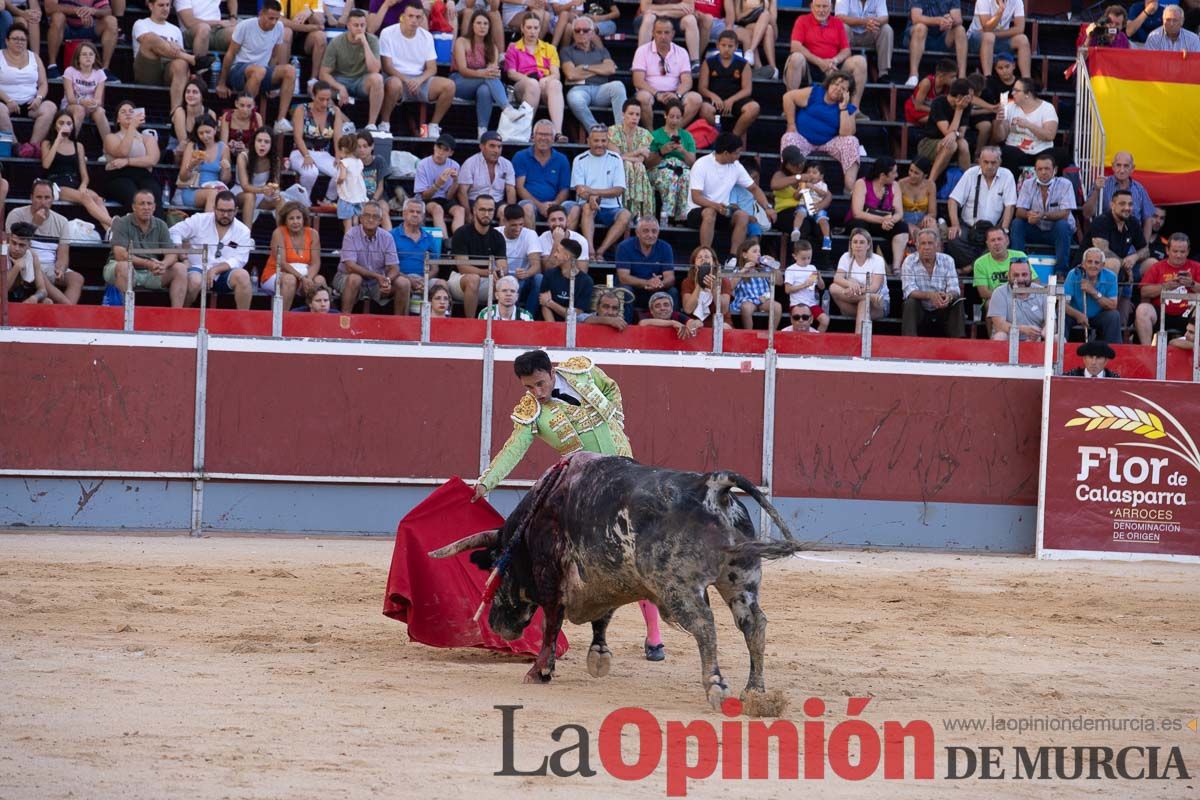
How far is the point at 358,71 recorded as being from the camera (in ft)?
46.7

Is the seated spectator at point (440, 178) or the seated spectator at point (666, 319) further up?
the seated spectator at point (440, 178)

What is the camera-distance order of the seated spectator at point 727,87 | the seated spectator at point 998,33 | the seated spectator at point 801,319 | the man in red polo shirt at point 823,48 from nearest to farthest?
the seated spectator at point 801,319
the seated spectator at point 727,87
the man in red polo shirt at point 823,48
the seated spectator at point 998,33

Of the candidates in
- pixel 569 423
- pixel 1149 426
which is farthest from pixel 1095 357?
pixel 569 423

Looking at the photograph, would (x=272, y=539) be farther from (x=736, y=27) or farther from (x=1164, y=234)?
(x=1164, y=234)

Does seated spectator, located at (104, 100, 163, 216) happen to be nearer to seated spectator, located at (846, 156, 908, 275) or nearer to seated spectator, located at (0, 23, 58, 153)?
seated spectator, located at (0, 23, 58, 153)

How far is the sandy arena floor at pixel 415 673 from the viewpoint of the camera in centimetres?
480

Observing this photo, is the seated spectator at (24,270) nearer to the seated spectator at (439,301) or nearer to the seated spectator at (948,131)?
the seated spectator at (439,301)

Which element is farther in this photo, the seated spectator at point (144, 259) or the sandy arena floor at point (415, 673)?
the seated spectator at point (144, 259)

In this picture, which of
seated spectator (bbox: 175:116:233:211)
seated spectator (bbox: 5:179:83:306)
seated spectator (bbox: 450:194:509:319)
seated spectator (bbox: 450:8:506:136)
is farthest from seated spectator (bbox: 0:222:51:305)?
seated spectator (bbox: 450:8:506:136)

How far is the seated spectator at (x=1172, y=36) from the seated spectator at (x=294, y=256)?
8.54 meters

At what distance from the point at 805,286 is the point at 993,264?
1584mm

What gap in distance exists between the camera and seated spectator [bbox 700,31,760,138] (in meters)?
14.7

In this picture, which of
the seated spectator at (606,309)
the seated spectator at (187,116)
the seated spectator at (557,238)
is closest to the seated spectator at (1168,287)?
the seated spectator at (606,309)

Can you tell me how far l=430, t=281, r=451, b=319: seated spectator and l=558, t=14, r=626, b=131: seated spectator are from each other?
128 inches
